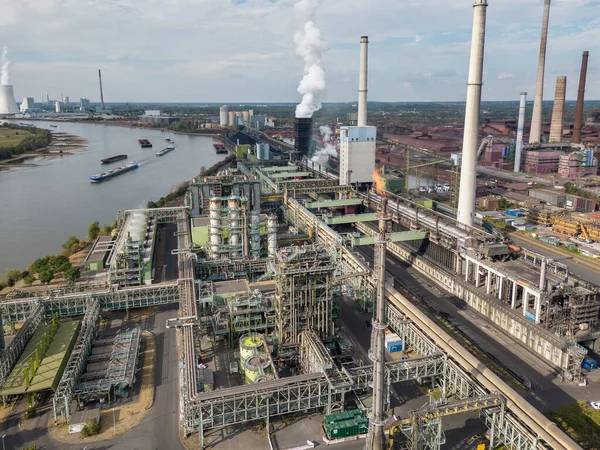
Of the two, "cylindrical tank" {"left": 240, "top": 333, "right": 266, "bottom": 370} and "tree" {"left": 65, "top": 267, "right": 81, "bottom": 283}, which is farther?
"tree" {"left": 65, "top": 267, "right": 81, "bottom": 283}

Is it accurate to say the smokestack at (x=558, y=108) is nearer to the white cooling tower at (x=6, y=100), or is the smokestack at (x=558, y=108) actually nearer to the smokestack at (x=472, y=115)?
the smokestack at (x=472, y=115)

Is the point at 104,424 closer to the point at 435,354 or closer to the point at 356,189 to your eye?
the point at 435,354

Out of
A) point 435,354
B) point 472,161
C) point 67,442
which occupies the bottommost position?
point 67,442

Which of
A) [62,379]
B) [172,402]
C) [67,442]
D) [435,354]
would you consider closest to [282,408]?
[172,402]

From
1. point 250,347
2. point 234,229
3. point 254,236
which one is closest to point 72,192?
point 234,229

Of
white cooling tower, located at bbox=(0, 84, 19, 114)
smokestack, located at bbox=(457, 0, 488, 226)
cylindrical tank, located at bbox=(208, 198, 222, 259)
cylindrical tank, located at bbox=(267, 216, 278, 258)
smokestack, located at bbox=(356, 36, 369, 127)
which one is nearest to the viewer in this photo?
cylindrical tank, located at bbox=(208, 198, 222, 259)

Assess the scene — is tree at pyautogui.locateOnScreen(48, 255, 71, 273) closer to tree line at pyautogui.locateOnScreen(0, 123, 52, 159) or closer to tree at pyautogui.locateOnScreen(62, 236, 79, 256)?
tree at pyautogui.locateOnScreen(62, 236, 79, 256)

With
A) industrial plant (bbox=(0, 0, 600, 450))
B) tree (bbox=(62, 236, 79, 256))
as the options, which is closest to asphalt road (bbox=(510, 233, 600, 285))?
industrial plant (bbox=(0, 0, 600, 450))

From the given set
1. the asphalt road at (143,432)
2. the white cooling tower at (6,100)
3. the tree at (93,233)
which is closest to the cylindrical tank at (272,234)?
the asphalt road at (143,432)
